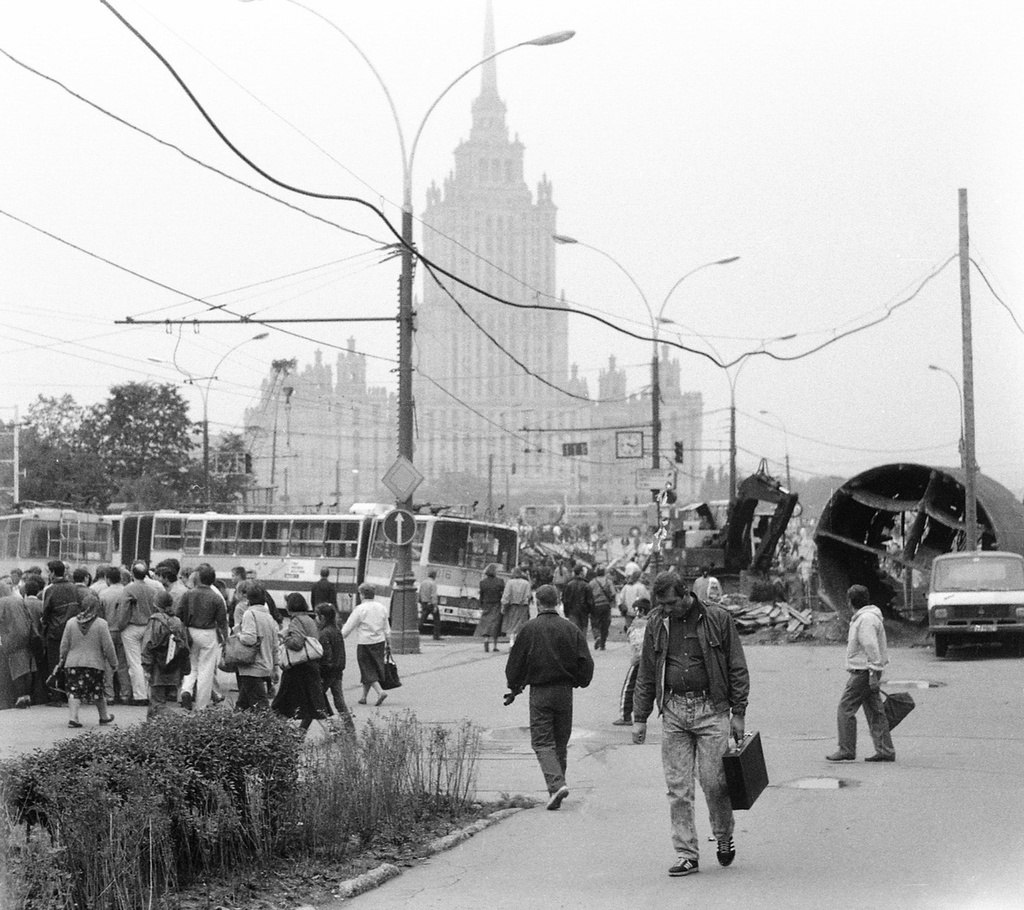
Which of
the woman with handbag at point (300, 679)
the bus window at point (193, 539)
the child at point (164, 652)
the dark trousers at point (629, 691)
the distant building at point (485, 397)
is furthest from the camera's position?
the distant building at point (485, 397)

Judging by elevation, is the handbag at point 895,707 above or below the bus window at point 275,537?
below

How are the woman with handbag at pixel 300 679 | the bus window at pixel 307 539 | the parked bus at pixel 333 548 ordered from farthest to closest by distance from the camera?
the bus window at pixel 307 539
the parked bus at pixel 333 548
the woman with handbag at pixel 300 679

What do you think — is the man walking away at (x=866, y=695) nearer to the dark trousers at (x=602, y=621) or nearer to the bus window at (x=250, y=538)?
the dark trousers at (x=602, y=621)

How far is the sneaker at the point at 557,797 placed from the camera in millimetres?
10781

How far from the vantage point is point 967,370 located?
1205 inches

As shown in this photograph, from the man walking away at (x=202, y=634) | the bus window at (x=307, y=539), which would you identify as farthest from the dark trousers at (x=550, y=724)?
the bus window at (x=307, y=539)

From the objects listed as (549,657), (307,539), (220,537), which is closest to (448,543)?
(307,539)

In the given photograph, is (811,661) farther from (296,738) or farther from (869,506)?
(296,738)

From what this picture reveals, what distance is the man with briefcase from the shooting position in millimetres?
8648

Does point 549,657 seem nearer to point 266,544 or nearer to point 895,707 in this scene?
point 895,707

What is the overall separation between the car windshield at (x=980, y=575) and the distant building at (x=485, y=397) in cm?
7237

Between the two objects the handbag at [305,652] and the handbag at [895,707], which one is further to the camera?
the handbag at [305,652]

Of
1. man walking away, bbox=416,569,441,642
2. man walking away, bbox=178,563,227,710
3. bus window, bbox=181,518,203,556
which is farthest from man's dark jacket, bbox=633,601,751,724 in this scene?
bus window, bbox=181,518,203,556

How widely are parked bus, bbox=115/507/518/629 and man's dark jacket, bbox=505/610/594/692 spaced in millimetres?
24315
